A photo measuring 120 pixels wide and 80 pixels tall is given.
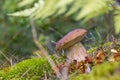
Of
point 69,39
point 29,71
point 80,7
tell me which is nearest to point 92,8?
point 80,7

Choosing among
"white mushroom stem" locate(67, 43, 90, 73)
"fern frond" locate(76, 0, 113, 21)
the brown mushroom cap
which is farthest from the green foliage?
"white mushroom stem" locate(67, 43, 90, 73)

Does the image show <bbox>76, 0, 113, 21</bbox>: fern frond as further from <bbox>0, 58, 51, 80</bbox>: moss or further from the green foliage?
<bbox>0, 58, 51, 80</bbox>: moss

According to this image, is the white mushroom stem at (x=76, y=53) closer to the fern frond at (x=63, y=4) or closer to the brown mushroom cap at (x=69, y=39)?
the brown mushroom cap at (x=69, y=39)

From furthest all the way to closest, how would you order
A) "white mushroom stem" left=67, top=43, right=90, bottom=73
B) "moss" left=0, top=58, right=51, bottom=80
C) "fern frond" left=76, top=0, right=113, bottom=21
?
"white mushroom stem" left=67, top=43, right=90, bottom=73 < "moss" left=0, top=58, right=51, bottom=80 < "fern frond" left=76, top=0, right=113, bottom=21

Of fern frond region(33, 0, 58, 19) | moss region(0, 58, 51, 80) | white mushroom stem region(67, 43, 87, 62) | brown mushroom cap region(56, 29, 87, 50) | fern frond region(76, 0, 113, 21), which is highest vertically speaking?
fern frond region(33, 0, 58, 19)

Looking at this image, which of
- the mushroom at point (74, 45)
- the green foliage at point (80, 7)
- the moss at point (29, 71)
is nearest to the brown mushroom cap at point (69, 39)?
the mushroom at point (74, 45)

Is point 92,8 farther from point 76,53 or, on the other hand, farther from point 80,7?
point 76,53

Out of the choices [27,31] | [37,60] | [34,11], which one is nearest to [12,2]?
[27,31]
